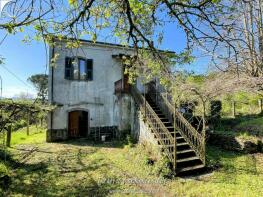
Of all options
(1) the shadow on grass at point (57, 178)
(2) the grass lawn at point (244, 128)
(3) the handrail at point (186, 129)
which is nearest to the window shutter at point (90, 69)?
(3) the handrail at point (186, 129)

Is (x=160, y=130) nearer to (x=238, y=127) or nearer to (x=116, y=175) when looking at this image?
(x=116, y=175)

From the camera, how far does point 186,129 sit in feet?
33.5

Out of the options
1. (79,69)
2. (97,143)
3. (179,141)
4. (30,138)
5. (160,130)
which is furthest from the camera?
(30,138)

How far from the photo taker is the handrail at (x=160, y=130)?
8.71 meters

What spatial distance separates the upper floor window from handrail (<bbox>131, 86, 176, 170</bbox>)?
4.11 m

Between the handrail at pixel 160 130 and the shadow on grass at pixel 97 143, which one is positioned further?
the shadow on grass at pixel 97 143

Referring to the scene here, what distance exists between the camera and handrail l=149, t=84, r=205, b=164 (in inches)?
351

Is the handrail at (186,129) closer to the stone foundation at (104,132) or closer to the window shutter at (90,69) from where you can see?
the stone foundation at (104,132)

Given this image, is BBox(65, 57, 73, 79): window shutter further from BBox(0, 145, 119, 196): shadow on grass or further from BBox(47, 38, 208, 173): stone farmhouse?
BBox(0, 145, 119, 196): shadow on grass

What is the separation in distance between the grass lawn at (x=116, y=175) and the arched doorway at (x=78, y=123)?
10.5 feet

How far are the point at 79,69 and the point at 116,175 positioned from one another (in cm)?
865

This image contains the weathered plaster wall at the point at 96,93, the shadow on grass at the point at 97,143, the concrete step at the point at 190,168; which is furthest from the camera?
the weathered plaster wall at the point at 96,93

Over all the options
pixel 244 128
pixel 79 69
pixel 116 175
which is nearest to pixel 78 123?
pixel 79 69

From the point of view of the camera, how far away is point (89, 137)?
14758mm
